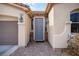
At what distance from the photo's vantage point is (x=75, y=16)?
796 centimetres

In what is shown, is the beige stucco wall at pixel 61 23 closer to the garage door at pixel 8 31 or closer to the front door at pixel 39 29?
the garage door at pixel 8 31

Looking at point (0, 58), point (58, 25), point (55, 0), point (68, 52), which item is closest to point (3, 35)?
point (58, 25)

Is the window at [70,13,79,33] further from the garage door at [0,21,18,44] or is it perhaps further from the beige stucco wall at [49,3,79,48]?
the garage door at [0,21,18,44]

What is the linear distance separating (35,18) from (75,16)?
3898 mm

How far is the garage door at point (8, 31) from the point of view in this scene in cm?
966

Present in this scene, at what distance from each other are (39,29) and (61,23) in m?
3.66

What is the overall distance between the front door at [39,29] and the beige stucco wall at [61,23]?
323 centimetres

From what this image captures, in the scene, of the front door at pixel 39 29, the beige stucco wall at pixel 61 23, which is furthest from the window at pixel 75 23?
the front door at pixel 39 29

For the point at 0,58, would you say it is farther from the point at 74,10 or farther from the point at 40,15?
the point at 40,15

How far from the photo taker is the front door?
1114 centimetres

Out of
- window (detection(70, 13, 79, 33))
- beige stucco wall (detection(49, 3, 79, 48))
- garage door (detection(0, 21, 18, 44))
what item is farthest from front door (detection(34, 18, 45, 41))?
window (detection(70, 13, 79, 33))

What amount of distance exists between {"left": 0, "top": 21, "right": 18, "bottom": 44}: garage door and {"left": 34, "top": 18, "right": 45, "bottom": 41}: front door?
1.91 m

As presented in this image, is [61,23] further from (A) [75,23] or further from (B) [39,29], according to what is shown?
(B) [39,29]

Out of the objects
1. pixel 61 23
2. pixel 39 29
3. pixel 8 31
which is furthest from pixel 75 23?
pixel 8 31
